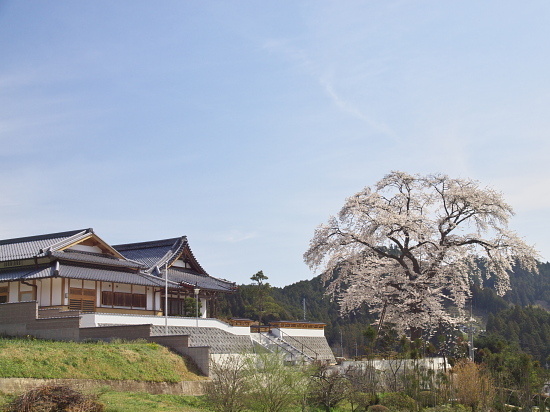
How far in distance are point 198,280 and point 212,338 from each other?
11.4 meters

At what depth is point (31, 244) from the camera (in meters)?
33.1

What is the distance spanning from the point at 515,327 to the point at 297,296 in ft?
109

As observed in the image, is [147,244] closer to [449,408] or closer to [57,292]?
[57,292]

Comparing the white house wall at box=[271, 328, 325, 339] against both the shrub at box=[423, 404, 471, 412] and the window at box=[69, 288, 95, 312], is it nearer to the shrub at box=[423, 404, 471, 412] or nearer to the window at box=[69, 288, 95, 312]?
the window at box=[69, 288, 95, 312]

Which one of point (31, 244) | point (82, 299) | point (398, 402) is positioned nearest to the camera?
point (398, 402)

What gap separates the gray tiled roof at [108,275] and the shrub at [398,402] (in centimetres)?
1575

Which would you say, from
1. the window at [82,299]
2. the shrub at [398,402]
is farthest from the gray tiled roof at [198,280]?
the shrub at [398,402]

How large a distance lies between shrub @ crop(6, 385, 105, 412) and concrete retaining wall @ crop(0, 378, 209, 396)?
102cm

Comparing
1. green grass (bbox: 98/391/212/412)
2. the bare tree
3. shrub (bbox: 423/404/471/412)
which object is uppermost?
the bare tree

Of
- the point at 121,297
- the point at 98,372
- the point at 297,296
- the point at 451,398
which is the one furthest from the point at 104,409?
the point at 297,296

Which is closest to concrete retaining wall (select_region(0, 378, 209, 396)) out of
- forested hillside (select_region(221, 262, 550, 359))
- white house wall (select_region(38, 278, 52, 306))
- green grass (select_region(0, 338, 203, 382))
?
green grass (select_region(0, 338, 203, 382))

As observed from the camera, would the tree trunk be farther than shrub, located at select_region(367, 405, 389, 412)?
Yes

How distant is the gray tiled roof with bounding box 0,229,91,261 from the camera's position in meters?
31.2

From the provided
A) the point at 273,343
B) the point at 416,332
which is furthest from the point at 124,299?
the point at 416,332
